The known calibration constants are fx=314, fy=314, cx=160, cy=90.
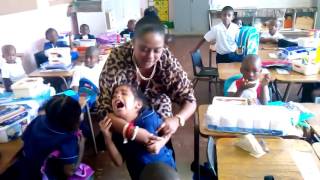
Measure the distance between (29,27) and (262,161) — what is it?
4.06 metres

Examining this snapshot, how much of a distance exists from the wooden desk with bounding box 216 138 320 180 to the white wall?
335cm

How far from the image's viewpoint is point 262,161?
1.63m

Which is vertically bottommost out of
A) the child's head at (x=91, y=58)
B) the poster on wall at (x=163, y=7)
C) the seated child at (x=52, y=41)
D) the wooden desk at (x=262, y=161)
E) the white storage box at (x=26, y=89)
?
the wooden desk at (x=262, y=161)

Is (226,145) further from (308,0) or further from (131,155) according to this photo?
(308,0)

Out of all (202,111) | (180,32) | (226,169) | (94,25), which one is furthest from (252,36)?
(180,32)

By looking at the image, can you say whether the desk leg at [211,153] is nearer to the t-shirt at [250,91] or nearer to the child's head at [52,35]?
the t-shirt at [250,91]

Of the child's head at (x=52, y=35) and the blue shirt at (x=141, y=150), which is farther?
the child's head at (x=52, y=35)

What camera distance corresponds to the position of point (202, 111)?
2357 mm

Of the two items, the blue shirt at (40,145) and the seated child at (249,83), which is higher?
the seated child at (249,83)

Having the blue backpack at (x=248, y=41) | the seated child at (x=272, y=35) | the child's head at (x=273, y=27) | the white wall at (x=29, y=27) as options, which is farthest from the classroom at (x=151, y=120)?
the child's head at (x=273, y=27)

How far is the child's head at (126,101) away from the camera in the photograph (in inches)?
66.1

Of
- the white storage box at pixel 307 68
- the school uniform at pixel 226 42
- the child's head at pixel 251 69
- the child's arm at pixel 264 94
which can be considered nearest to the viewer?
the child's arm at pixel 264 94

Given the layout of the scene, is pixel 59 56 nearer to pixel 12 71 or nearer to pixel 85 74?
pixel 85 74

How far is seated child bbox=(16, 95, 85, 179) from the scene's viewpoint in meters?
1.90
